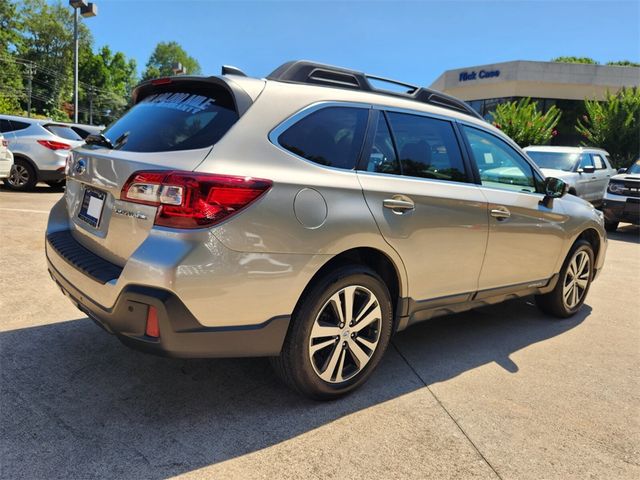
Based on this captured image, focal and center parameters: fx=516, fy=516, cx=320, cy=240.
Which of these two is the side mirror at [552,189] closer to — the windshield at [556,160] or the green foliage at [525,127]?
the windshield at [556,160]

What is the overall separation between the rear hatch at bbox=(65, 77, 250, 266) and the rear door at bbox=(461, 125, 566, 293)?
196cm

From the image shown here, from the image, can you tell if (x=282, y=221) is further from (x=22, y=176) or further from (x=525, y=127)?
(x=525, y=127)

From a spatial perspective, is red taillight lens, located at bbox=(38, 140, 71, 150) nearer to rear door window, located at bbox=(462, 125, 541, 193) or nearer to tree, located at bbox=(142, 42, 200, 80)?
rear door window, located at bbox=(462, 125, 541, 193)

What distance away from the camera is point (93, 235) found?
2.76 metres

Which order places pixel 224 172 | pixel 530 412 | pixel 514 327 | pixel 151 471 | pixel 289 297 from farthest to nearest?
pixel 514 327 < pixel 530 412 < pixel 289 297 < pixel 224 172 < pixel 151 471

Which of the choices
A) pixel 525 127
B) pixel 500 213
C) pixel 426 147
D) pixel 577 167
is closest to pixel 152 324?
pixel 426 147

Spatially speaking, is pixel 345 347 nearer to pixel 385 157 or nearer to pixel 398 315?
pixel 398 315

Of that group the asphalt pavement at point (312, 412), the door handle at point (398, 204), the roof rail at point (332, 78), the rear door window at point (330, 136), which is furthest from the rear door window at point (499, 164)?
the asphalt pavement at point (312, 412)

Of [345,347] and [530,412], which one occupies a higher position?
[345,347]

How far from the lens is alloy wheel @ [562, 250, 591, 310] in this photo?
15.4 ft

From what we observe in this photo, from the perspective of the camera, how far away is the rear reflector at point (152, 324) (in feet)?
7.47

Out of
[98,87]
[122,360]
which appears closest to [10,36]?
[98,87]

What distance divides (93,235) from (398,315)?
182 cm

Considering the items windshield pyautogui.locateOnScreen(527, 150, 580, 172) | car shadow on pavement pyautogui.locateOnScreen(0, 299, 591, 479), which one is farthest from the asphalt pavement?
windshield pyautogui.locateOnScreen(527, 150, 580, 172)
